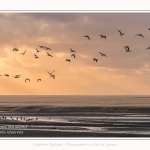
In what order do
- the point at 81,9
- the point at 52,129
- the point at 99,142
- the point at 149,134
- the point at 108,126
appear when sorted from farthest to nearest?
the point at 108,126 < the point at 52,129 < the point at 149,134 < the point at 81,9 < the point at 99,142

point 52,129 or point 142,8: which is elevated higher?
point 142,8

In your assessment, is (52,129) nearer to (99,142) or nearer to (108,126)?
(108,126)

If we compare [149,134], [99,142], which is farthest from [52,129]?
[99,142]

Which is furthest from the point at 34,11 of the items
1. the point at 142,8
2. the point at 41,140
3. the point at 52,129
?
the point at 52,129

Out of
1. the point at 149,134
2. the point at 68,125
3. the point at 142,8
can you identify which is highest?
the point at 142,8

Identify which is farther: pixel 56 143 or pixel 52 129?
pixel 52 129

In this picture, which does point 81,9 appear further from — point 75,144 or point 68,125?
point 68,125

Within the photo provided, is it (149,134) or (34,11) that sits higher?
(34,11)

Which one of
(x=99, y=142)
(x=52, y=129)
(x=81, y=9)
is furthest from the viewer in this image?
(x=52, y=129)

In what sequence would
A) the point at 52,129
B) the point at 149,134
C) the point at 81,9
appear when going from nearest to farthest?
the point at 81,9 < the point at 149,134 < the point at 52,129
